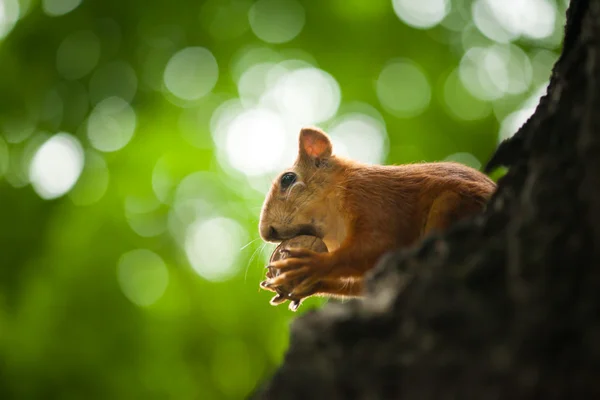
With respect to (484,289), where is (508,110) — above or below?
above

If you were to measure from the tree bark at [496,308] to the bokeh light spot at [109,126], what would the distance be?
7.47 m

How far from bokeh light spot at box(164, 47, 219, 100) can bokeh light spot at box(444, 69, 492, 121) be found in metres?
3.04

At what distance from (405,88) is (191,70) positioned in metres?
2.85

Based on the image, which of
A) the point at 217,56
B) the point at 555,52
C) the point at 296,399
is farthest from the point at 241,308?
the point at 296,399

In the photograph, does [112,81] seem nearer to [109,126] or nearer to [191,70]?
[109,126]

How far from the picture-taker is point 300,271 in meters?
2.26

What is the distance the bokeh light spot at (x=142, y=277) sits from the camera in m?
8.22

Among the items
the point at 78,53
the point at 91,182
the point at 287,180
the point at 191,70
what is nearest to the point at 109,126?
the point at 91,182

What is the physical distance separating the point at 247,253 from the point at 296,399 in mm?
7433

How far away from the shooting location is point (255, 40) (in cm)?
887

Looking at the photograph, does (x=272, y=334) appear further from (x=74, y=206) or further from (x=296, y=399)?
(x=296, y=399)

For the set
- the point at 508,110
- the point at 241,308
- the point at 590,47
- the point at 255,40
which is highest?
the point at 255,40

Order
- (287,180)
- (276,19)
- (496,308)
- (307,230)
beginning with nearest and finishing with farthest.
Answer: (496,308) → (307,230) → (287,180) → (276,19)

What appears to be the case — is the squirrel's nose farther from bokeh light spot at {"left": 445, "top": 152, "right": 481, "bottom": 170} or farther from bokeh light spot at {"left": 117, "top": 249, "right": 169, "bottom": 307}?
bokeh light spot at {"left": 117, "top": 249, "right": 169, "bottom": 307}
